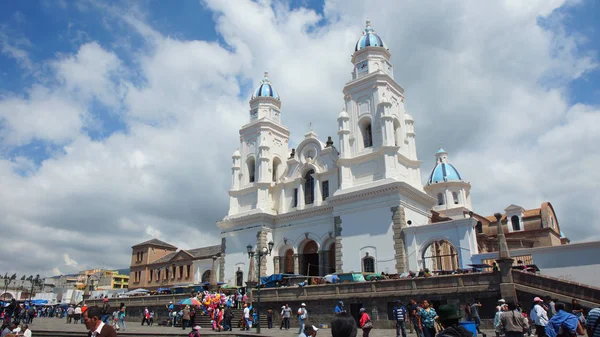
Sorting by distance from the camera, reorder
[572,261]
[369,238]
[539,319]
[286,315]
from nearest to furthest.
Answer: [539,319] → [572,261] → [286,315] → [369,238]

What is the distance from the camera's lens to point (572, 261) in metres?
22.4

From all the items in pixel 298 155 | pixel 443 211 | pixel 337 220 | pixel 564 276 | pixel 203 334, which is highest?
pixel 298 155

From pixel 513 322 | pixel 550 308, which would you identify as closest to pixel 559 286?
pixel 550 308

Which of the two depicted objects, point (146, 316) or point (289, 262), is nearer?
point (146, 316)

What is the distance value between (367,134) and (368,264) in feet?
34.4

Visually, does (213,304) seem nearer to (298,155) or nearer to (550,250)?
(298,155)

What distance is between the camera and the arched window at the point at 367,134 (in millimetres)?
34650

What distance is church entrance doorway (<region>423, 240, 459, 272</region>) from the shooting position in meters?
29.5

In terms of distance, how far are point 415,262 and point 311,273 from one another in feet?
33.5

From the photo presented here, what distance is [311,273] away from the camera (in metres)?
35.8

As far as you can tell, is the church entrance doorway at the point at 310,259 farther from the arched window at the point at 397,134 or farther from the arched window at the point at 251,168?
the arched window at the point at 397,134

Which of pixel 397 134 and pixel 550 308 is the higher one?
pixel 397 134

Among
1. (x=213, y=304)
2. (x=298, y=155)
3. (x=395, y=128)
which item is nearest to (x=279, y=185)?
(x=298, y=155)

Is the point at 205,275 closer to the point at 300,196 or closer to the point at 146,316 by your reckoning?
the point at 146,316
